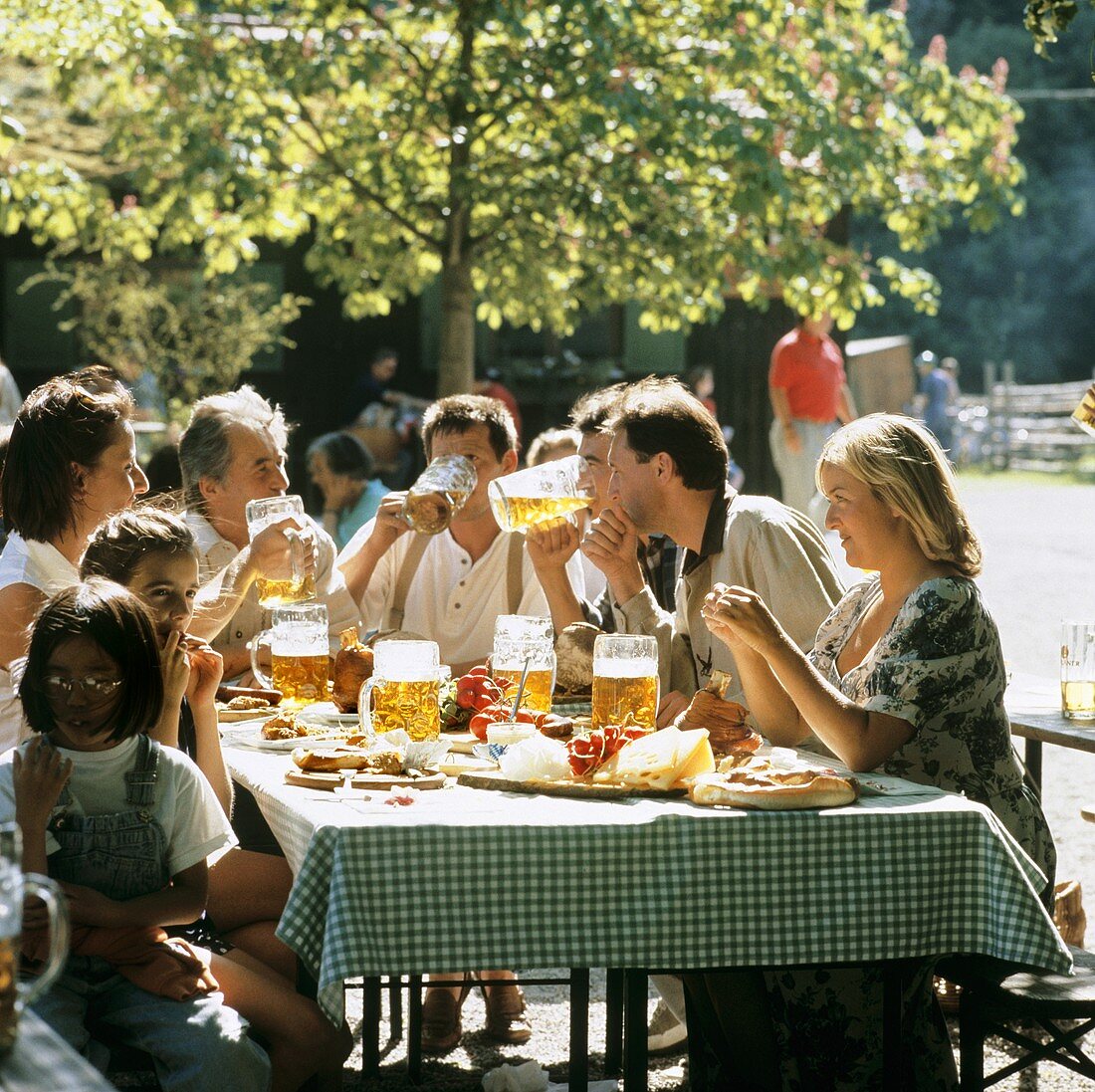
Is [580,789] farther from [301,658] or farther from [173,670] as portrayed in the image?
[301,658]

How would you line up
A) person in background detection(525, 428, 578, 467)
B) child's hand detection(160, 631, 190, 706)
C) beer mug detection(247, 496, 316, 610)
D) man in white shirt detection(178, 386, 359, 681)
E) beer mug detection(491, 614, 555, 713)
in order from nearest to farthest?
1. child's hand detection(160, 631, 190, 706)
2. beer mug detection(491, 614, 555, 713)
3. beer mug detection(247, 496, 316, 610)
4. man in white shirt detection(178, 386, 359, 681)
5. person in background detection(525, 428, 578, 467)

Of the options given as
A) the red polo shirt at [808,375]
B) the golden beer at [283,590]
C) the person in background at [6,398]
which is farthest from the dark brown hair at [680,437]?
the red polo shirt at [808,375]

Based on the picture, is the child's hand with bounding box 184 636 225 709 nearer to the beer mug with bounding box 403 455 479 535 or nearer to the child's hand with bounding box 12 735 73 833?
the child's hand with bounding box 12 735 73 833

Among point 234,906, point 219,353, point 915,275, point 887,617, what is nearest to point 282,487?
point 234,906

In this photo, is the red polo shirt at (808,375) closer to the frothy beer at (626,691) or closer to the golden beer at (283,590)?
the golden beer at (283,590)

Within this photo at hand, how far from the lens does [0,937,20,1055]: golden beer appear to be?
1643 millimetres

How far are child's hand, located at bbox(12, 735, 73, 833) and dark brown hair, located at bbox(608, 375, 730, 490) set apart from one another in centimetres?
181

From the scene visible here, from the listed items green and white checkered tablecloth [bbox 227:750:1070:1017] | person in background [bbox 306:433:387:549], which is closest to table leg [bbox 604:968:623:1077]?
green and white checkered tablecloth [bbox 227:750:1070:1017]

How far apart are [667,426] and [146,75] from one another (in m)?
5.66

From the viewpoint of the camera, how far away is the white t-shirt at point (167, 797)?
9.18ft

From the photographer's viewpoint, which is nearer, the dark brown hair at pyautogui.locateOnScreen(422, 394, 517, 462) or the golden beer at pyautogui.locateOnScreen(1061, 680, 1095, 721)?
the golden beer at pyautogui.locateOnScreen(1061, 680, 1095, 721)

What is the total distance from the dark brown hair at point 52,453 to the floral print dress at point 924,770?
1.84 m

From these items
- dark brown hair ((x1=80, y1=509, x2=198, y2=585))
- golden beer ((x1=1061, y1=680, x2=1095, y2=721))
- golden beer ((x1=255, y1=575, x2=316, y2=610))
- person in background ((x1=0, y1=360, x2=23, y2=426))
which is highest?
person in background ((x1=0, y1=360, x2=23, y2=426))

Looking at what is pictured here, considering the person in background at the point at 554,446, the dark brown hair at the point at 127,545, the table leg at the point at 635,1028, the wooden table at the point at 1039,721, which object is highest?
the person in background at the point at 554,446
